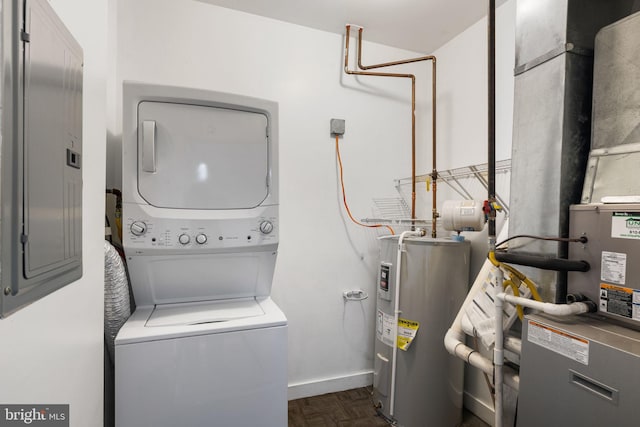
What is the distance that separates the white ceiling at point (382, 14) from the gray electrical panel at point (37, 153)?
1517 millimetres

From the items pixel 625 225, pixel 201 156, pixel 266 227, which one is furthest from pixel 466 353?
pixel 201 156

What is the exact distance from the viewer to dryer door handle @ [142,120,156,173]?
1319 millimetres

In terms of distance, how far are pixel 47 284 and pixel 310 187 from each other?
165 centimetres

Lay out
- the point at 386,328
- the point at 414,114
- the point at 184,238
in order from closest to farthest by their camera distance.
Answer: the point at 184,238, the point at 386,328, the point at 414,114

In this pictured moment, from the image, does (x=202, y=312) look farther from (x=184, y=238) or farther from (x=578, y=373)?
(x=578, y=373)

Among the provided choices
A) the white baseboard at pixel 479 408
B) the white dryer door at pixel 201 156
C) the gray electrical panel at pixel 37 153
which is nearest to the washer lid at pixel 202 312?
the white dryer door at pixel 201 156

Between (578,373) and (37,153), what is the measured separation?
1.42 metres

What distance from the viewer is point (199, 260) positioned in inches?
57.4

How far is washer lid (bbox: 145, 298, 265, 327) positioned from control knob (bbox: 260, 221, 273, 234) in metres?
0.39

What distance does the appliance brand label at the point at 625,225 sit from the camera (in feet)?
2.78

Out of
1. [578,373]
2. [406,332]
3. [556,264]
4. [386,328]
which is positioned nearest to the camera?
[578,373]

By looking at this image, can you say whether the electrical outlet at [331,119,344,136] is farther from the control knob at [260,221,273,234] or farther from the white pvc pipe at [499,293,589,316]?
the white pvc pipe at [499,293,589,316]

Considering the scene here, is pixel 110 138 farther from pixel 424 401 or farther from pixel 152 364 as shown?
pixel 424 401

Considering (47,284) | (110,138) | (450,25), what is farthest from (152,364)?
(450,25)
